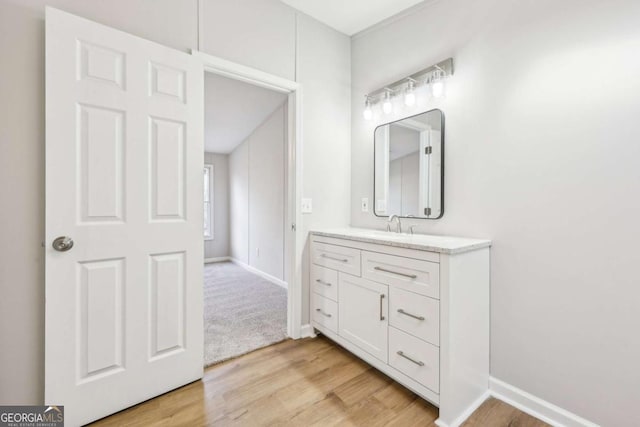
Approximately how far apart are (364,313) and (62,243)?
172cm

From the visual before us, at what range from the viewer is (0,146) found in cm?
130

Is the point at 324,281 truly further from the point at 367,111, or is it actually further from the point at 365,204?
the point at 367,111

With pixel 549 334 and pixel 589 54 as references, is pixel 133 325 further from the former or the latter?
pixel 589 54

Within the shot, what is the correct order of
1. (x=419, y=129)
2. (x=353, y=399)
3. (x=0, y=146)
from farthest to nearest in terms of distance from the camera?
(x=419, y=129)
(x=353, y=399)
(x=0, y=146)

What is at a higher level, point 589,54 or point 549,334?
point 589,54

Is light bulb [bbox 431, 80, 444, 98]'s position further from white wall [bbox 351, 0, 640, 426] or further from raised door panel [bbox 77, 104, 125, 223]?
raised door panel [bbox 77, 104, 125, 223]

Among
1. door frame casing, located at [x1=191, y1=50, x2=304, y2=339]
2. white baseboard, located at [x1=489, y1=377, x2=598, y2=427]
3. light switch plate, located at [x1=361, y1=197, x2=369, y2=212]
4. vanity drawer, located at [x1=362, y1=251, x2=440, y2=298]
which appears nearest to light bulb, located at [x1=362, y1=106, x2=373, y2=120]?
door frame casing, located at [x1=191, y1=50, x2=304, y2=339]

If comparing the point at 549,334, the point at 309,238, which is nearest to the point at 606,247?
the point at 549,334

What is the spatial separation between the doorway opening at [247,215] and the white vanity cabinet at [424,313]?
0.69 meters

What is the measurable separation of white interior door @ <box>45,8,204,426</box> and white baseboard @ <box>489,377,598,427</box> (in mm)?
1839

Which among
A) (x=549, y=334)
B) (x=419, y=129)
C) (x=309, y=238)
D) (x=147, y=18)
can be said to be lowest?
(x=549, y=334)

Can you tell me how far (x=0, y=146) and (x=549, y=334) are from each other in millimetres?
2890

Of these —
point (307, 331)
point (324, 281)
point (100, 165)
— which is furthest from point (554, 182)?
point (100, 165)

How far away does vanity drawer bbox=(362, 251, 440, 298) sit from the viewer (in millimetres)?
1462
